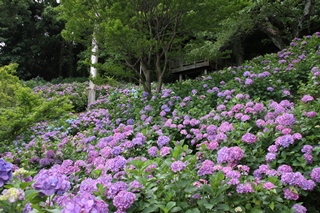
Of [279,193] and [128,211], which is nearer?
[128,211]

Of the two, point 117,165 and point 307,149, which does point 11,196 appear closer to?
point 117,165

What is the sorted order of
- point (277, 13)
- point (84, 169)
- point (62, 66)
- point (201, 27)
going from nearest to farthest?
point (84, 169) < point (201, 27) < point (277, 13) < point (62, 66)

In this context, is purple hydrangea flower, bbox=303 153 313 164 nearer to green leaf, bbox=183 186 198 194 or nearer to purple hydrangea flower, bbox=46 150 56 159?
green leaf, bbox=183 186 198 194

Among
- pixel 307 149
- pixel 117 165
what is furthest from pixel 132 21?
pixel 307 149

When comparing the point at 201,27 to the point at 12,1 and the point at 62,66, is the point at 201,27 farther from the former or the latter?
the point at 62,66

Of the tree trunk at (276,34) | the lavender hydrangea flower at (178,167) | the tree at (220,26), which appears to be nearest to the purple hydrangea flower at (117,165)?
the lavender hydrangea flower at (178,167)

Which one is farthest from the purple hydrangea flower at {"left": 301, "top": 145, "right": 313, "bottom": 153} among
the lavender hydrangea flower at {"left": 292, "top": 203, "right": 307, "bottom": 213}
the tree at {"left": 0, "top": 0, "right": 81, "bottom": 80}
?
the tree at {"left": 0, "top": 0, "right": 81, "bottom": 80}

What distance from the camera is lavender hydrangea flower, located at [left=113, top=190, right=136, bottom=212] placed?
52.2 inches

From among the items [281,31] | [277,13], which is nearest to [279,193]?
[277,13]

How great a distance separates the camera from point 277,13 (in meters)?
7.27

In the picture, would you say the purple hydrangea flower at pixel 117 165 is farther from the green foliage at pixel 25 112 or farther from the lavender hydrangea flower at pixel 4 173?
the green foliage at pixel 25 112

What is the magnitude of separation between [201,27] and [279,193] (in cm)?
419

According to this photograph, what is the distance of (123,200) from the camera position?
1.33 meters

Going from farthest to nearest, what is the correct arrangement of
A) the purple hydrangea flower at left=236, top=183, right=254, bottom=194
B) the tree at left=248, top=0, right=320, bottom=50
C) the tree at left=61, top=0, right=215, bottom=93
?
the tree at left=248, top=0, right=320, bottom=50 < the tree at left=61, top=0, right=215, bottom=93 < the purple hydrangea flower at left=236, top=183, right=254, bottom=194
